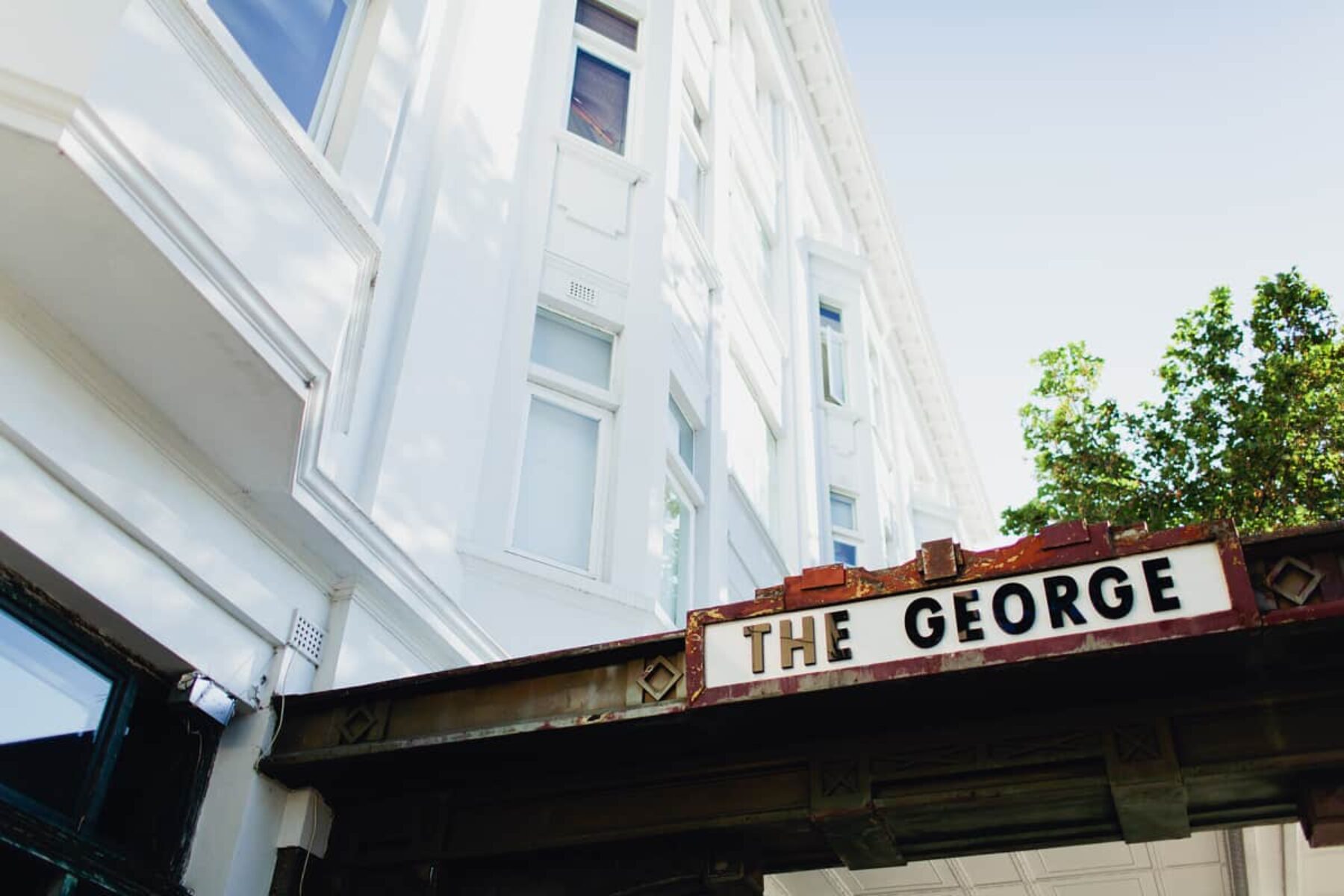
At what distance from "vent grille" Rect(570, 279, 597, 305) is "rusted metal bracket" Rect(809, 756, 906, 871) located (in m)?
5.80

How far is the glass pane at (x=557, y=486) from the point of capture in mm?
9023

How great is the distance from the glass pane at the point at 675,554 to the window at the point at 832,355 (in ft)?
25.2

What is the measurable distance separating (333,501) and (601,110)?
22.1 feet

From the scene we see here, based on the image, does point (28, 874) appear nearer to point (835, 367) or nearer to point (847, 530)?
point (847, 530)

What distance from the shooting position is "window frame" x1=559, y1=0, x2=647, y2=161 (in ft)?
38.1

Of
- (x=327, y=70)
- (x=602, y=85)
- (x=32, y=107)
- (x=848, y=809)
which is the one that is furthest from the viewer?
(x=602, y=85)

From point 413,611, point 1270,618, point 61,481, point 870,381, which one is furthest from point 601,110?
point 870,381

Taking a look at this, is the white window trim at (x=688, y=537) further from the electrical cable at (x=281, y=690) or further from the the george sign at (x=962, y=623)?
the the george sign at (x=962, y=623)

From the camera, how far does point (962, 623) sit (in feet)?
15.5

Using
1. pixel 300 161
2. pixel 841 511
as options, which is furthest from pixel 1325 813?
pixel 841 511

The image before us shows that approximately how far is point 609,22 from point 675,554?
561cm

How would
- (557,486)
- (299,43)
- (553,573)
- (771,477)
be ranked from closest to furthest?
(299,43) → (553,573) → (557,486) → (771,477)

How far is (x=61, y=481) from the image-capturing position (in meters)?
5.08


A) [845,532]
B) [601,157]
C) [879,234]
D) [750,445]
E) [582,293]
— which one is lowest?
[582,293]
